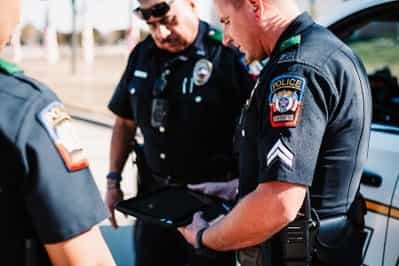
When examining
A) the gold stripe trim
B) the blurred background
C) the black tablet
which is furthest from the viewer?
the blurred background

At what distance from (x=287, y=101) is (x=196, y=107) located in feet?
2.92

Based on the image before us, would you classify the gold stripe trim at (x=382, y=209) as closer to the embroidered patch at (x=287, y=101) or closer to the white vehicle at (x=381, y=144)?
the white vehicle at (x=381, y=144)

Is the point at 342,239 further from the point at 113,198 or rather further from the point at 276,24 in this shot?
the point at 113,198

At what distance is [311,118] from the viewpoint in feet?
4.72

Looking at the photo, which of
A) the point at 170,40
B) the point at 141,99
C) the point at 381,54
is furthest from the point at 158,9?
the point at 381,54

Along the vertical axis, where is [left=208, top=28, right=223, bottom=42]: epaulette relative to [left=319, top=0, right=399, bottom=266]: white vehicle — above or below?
above

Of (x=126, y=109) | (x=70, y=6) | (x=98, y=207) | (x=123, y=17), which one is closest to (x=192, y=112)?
(x=126, y=109)

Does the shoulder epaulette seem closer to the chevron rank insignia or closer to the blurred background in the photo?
the chevron rank insignia

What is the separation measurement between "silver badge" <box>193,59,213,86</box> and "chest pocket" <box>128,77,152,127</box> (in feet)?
0.66

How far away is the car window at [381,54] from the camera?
102 inches

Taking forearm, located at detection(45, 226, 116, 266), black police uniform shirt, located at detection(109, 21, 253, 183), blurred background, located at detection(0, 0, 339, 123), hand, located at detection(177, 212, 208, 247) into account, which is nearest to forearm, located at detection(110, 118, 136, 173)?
black police uniform shirt, located at detection(109, 21, 253, 183)

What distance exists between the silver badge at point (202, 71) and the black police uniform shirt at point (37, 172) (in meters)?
1.29

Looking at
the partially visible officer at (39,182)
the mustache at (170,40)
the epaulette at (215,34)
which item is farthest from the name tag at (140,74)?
the partially visible officer at (39,182)

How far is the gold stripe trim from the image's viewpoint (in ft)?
6.61
